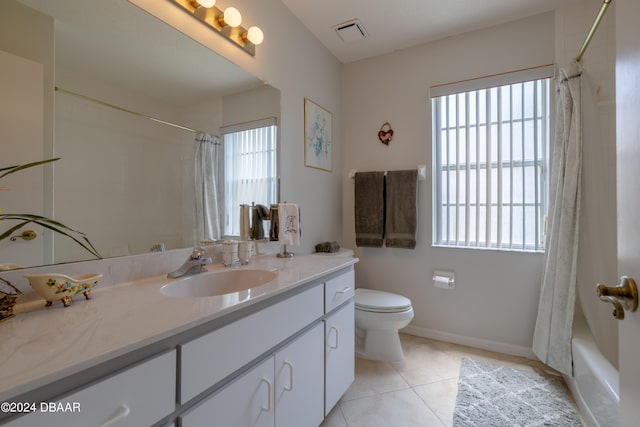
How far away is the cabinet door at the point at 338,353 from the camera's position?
4.27ft

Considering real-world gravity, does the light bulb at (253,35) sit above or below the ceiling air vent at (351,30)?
below

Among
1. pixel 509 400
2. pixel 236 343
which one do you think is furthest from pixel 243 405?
pixel 509 400

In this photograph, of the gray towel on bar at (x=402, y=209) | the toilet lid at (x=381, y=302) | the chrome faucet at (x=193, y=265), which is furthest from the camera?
the gray towel on bar at (x=402, y=209)

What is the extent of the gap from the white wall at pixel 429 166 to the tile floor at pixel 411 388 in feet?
0.51

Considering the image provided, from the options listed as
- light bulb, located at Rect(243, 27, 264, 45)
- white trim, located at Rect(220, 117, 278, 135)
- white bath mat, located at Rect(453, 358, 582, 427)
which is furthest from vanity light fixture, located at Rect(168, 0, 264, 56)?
white bath mat, located at Rect(453, 358, 582, 427)

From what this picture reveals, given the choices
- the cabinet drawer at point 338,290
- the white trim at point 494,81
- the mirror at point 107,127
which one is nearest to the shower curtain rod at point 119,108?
the mirror at point 107,127

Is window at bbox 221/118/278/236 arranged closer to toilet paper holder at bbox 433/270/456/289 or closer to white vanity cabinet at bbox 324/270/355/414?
white vanity cabinet at bbox 324/270/355/414

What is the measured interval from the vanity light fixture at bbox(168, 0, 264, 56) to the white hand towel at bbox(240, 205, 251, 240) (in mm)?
902

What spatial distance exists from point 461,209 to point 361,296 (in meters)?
1.09

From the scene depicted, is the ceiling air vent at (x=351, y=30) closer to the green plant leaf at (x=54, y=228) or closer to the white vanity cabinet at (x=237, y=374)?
the white vanity cabinet at (x=237, y=374)

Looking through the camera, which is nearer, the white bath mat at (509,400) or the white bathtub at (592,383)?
the white bathtub at (592,383)

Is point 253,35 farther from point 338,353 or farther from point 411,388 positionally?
point 411,388

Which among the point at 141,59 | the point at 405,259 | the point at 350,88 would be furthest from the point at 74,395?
the point at 350,88

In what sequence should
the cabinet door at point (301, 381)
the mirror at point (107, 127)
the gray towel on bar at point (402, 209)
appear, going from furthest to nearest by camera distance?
the gray towel on bar at point (402, 209) → the cabinet door at point (301, 381) → the mirror at point (107, 127)
